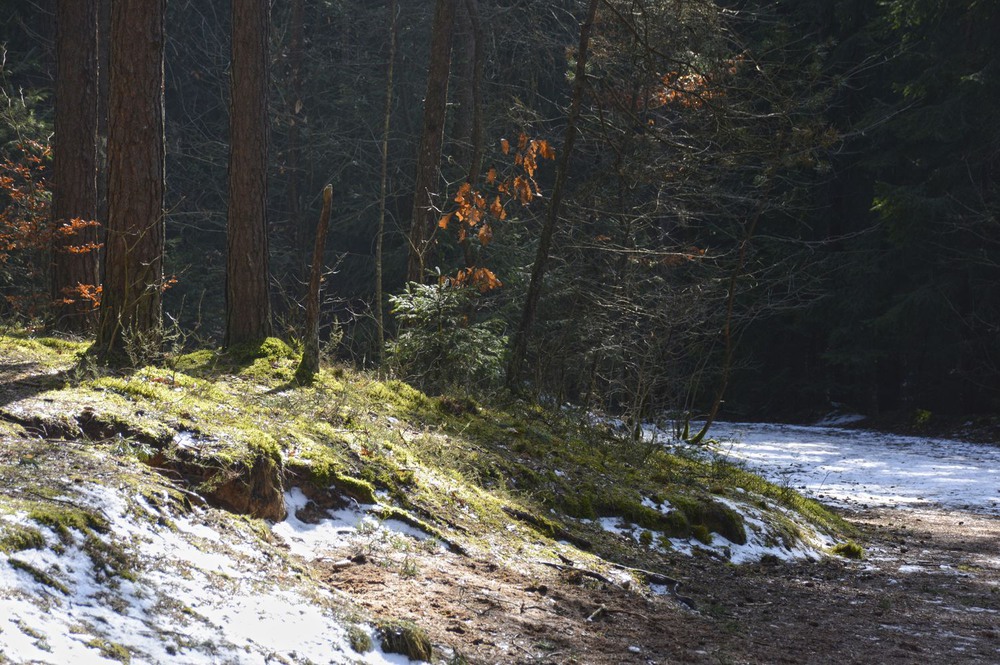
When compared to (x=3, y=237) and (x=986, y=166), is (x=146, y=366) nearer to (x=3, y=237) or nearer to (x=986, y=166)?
(x=3, y=237)

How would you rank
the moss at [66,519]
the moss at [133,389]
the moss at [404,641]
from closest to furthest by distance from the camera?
the moss at [66,519] < the moss at [404,641] < the moss at [133,389]

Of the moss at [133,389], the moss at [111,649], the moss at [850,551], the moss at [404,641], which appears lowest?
the moss at [850,551]

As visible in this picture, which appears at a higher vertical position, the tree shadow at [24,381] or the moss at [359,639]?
the tree shadow at [24,381]

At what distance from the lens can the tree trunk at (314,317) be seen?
8070mm

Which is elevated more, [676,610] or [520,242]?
[520,242]

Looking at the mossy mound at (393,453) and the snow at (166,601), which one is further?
the mossy mound at (393,453)

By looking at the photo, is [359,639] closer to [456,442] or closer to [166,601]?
[166,601]

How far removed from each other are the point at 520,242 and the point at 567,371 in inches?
277

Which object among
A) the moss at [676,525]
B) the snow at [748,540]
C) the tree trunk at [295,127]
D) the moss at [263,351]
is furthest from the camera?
the tree trunk at [295,127]

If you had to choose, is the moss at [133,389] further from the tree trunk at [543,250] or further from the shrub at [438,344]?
the tree trunk at [543,250]

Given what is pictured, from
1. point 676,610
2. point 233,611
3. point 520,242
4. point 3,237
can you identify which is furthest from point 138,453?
point 520,242

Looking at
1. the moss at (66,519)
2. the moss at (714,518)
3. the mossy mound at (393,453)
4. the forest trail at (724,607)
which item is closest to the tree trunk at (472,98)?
the mossy mound at (393,453)

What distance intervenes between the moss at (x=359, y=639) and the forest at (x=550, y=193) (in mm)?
3591

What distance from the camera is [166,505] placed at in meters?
4.35
